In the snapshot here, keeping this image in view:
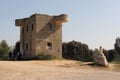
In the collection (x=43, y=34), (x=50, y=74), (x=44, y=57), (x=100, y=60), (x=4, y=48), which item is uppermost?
(x=43, y=34)

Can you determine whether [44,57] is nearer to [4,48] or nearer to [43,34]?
[43,34]

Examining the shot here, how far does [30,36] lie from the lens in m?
39.5

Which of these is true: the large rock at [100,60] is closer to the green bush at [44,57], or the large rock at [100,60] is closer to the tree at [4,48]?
the green bush at [44,57]

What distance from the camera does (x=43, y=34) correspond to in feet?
127

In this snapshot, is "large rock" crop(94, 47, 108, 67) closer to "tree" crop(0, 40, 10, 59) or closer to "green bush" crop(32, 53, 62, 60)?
"green bush" crop(32, 53, 62, 60)

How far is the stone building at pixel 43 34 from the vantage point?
38.3 meters

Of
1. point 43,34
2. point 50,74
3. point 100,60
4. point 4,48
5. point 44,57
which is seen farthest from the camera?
point 4,48

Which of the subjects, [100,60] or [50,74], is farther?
[100,60]

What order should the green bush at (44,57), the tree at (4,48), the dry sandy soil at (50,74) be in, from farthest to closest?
the tree at (4,48) < the green bush at (44,57) < the dry sandy soil at (50,74)

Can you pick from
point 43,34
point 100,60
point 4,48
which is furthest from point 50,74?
point 4,48

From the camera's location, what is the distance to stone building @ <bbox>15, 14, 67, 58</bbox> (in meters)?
38.3

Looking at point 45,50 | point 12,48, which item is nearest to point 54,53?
point 45,50

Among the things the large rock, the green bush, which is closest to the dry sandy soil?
the large rock

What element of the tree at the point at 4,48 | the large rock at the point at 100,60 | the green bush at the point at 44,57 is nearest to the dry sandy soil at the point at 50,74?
the large rock at the point at 100,60
